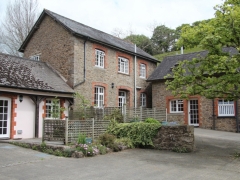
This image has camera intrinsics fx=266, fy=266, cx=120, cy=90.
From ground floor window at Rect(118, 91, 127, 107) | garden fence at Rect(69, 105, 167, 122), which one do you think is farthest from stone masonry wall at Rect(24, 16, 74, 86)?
ground floor window at Rect(118, 91, 127, 107)

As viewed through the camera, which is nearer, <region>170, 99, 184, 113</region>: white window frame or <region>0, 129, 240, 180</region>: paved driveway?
<region>0, 129, 240, 180</region>: paved driveway

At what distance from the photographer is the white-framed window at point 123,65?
21.2 meters

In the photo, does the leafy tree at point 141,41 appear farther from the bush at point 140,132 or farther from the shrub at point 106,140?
the shrub at point 106,140

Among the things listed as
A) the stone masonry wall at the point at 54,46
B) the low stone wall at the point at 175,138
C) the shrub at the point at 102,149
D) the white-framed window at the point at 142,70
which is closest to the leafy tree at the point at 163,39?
the white-framed window at the point at 142,70

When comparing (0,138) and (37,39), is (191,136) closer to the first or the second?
(0,138)

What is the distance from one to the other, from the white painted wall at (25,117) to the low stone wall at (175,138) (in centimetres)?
671

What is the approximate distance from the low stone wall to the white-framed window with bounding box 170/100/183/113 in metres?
9.50

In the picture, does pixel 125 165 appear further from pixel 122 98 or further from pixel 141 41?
pixel 141 41

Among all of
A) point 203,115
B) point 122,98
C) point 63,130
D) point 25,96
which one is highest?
point 122,98

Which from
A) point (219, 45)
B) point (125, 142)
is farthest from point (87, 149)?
point (219, 45)

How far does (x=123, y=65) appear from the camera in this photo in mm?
21703

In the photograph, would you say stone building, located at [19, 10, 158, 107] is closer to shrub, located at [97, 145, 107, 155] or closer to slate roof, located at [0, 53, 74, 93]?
slate roof, located at [0, 53, 74, 93]

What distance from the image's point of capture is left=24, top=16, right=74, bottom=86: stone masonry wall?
1747cm

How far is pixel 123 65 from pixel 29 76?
8.54 meters
